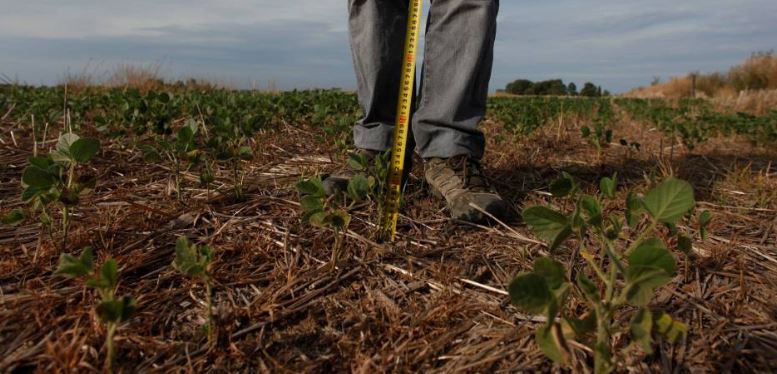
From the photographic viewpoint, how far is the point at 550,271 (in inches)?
37.3

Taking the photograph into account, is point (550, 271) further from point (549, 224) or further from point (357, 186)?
point (357, 186)

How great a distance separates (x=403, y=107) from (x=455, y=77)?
1.57ft

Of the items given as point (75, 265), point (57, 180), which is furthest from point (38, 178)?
point (75, 265)

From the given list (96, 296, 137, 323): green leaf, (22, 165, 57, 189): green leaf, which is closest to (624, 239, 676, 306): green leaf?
(96, 296, 137, 323): green leaf

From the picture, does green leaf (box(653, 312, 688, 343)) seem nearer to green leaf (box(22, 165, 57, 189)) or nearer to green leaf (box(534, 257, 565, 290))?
green leaf (box(534, 257, 565, 290))

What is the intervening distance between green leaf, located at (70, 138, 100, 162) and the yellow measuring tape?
98 centimetres

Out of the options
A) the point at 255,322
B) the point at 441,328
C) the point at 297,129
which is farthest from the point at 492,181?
the point at 297,129

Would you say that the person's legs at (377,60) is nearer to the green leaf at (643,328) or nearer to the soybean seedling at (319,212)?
the soybean seedling at (319,212)

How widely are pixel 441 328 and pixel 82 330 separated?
Result: 858mm

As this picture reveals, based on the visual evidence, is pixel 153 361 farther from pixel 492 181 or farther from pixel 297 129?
pixel 297 129

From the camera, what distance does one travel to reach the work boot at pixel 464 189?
2.01m

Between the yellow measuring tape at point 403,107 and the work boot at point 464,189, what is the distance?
0.29 metres

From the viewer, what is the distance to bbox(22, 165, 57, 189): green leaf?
1420 millimetres

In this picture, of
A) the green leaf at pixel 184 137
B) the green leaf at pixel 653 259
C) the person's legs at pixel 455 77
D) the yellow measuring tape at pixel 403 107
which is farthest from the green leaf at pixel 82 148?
the green leaf at pixel 653 259
